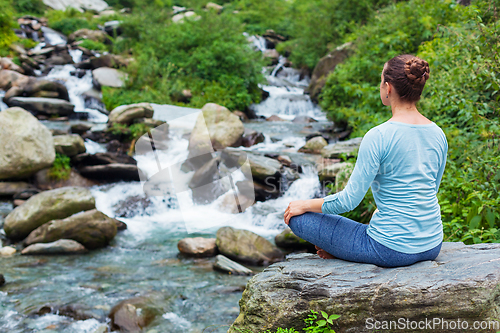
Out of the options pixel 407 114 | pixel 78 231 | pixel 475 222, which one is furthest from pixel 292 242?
pixel 407 114

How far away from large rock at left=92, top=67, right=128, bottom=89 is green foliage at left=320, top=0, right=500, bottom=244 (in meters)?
9.24

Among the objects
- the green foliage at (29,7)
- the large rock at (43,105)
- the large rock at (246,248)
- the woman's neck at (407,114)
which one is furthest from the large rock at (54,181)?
the green foliage at (29,7)

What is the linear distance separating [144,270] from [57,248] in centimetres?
158

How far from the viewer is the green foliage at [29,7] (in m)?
26.2

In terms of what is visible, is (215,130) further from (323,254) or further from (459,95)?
(323,254)

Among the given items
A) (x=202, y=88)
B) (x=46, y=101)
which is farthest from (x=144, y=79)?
(x=46, y=101)

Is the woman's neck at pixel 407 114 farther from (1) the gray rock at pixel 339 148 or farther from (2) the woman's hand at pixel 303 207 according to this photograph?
(1) the gray rock at pixel 339 148

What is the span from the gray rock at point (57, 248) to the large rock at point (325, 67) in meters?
12.7

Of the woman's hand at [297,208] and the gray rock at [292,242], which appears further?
the gray rock at [292,242]

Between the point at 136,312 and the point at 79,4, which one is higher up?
the point at 136,312

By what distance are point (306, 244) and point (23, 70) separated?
15.0 metres

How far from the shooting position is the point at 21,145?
24.0ft

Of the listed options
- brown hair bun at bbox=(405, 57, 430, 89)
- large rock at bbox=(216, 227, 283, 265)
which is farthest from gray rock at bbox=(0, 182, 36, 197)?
brown hair bun at bbox=(405, 57, 430, 89)

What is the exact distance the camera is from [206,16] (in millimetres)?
17359
